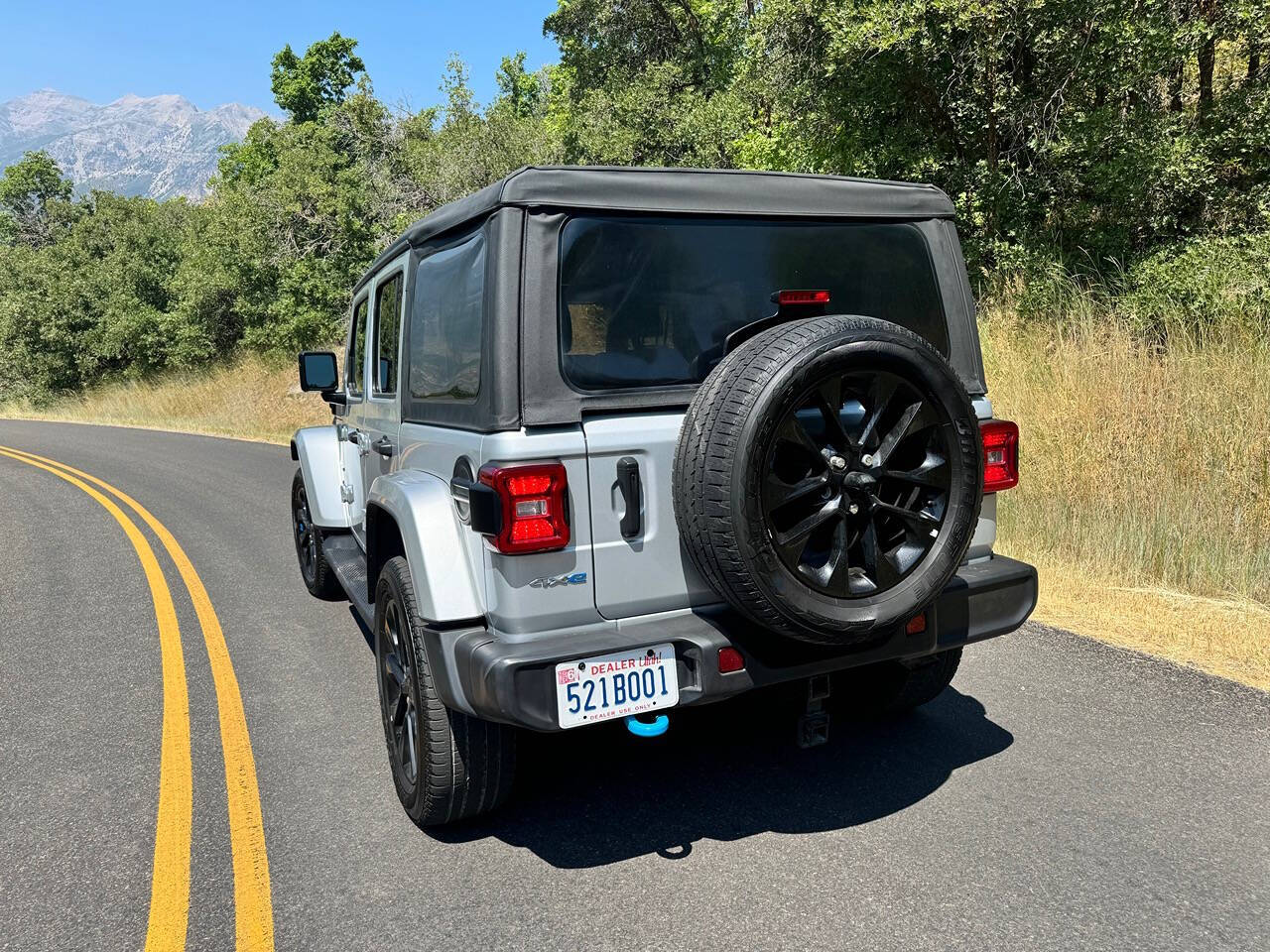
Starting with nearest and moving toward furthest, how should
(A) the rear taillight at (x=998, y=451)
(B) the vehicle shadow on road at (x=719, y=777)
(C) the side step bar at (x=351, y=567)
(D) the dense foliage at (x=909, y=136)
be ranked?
1. (B) the vehicle shadow on road at (x=719, y=777)
2. (A) the rear taillight at (x=998, y=451)
3. (C) the side step bar at (x=351, y=567)
4. (D) the dense foliage at (x=909, y=136)

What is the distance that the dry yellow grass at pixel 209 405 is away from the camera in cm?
2253

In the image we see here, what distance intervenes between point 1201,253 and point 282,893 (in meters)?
11.1

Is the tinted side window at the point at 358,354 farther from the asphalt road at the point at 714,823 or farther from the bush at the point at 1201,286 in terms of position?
the bush at the point at 1201,286

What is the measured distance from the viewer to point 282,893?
3.09 meters

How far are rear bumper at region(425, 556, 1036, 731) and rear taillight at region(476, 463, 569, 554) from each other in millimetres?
315

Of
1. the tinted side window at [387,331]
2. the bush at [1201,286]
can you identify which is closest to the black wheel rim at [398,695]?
the tinted side window at [387,331]

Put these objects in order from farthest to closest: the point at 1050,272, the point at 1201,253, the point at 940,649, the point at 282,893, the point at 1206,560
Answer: the point at 1050,272
the point at 1201,253
the point at 1206,560
the point at 940,649
the point at 282,893

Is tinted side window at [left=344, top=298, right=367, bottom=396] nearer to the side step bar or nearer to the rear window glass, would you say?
the side step bar

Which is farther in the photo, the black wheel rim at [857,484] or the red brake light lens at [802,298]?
the red brake light lens at [802,298]

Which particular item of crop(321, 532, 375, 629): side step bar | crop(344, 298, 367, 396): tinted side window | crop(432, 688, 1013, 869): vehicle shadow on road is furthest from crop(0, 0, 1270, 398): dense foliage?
crop(321, 532, 375, 629): side step bar

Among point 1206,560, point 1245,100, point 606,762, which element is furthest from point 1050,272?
point 606,762

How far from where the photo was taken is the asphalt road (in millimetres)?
2844

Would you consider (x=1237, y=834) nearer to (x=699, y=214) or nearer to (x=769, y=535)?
(x=769, y=535)

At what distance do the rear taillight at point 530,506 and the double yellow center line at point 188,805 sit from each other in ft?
4.66
